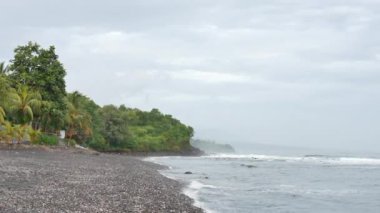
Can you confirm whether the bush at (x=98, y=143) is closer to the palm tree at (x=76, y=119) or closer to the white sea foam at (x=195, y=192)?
the palm tree at (x=76, y=119)

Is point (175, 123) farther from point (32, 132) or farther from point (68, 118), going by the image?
point (32, 132)

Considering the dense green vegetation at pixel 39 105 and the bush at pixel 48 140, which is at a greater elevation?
the dense green vegetation at pixel 39 105

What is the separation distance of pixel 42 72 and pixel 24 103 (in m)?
6.44

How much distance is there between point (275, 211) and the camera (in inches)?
1136

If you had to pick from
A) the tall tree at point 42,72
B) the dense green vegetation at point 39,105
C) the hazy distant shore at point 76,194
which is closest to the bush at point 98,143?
the dense green vegetation at point 39,105

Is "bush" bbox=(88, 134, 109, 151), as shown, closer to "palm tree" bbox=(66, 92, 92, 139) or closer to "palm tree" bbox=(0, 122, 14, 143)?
"palm tree" bbox=(66, 92, 92, 139)

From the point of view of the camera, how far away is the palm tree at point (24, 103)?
199 feet

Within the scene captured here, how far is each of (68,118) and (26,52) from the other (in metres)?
10.9

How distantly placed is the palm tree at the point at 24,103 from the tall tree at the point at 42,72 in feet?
7.92

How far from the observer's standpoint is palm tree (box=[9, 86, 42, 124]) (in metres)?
60.6

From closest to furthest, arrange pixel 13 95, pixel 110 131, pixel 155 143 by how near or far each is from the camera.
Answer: pixel 13 95 < pixel 110 131 < pixel 155 143

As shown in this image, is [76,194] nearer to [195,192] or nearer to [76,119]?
[195,192]

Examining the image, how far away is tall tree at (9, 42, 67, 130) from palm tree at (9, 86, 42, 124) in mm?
2414

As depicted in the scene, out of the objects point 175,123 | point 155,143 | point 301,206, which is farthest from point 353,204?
point 175,123
